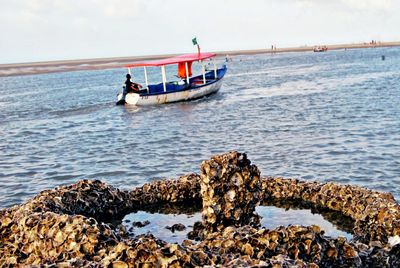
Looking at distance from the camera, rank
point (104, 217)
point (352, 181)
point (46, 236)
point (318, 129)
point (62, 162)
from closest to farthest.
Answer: point (46, 236)
point (104, 217)
point (352, 181)
point (62, 162)
point (318, 129)

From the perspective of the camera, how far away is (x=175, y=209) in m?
13.6

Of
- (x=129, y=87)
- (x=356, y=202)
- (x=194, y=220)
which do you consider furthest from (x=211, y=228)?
(x=129, y=87)

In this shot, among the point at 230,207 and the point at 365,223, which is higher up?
the point at 230,207

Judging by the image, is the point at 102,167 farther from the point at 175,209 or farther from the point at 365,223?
the point at 365,223

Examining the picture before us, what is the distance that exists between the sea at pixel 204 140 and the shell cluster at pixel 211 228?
3.06 meters

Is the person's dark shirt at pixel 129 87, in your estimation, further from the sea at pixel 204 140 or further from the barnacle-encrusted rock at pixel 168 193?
the barnacle-encrusted rock at pixel 168 193

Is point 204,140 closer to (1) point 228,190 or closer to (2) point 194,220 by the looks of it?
(2) point 194,220

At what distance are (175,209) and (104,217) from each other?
2042 mm

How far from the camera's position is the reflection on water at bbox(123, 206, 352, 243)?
38.0ft

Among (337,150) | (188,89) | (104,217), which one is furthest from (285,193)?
(188,89)

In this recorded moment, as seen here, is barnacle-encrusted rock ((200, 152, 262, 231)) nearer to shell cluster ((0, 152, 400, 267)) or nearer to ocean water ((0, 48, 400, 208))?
shell cluster ((0, 152, 400, 267))

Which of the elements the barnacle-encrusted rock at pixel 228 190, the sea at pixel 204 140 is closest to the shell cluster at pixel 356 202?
the sea at pixel 204 140

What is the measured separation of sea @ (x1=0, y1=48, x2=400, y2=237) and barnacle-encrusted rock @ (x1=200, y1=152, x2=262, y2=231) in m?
5.79

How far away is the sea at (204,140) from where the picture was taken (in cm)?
1769
